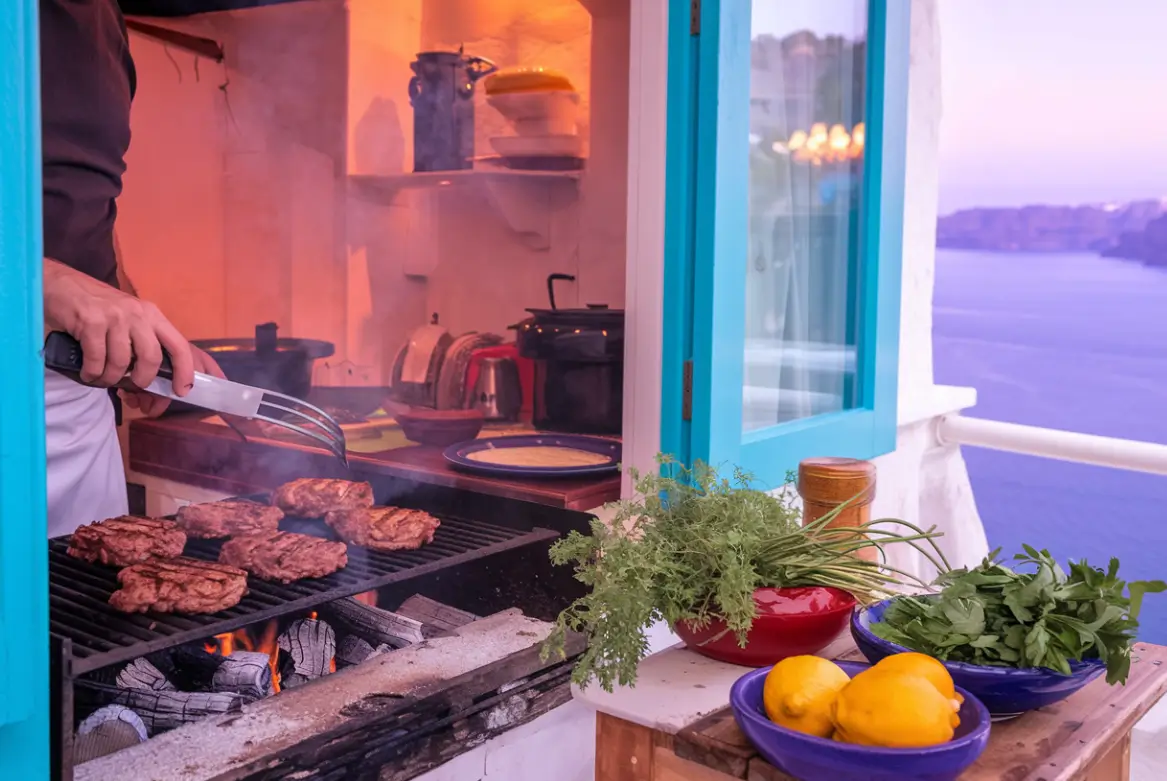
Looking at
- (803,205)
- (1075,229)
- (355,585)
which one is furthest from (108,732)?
(1075,229)

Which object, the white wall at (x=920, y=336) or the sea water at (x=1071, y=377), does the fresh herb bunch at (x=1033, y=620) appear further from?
the sea water at (x=1071, y=377)

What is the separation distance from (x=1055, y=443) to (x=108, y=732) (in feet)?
8.88

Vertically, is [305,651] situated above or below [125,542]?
below

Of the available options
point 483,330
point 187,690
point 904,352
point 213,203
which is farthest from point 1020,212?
point 187,690

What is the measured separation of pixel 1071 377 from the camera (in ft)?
15.9

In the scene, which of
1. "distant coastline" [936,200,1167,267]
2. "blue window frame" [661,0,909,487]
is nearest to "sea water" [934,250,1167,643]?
"distant coastline" [936,200,1167,267]

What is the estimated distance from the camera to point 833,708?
37.7 inches

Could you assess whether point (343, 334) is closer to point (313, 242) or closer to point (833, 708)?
point (313, 242)

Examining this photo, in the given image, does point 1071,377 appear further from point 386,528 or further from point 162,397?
point 162,397

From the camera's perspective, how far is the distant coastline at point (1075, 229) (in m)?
4.76

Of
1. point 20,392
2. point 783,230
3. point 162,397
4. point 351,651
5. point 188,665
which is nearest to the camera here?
point 20,392

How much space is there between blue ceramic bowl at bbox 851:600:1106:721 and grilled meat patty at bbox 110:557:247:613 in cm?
90

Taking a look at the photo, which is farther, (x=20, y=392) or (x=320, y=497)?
(x=320, y=497)

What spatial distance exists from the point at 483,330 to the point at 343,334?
1.80 ft
